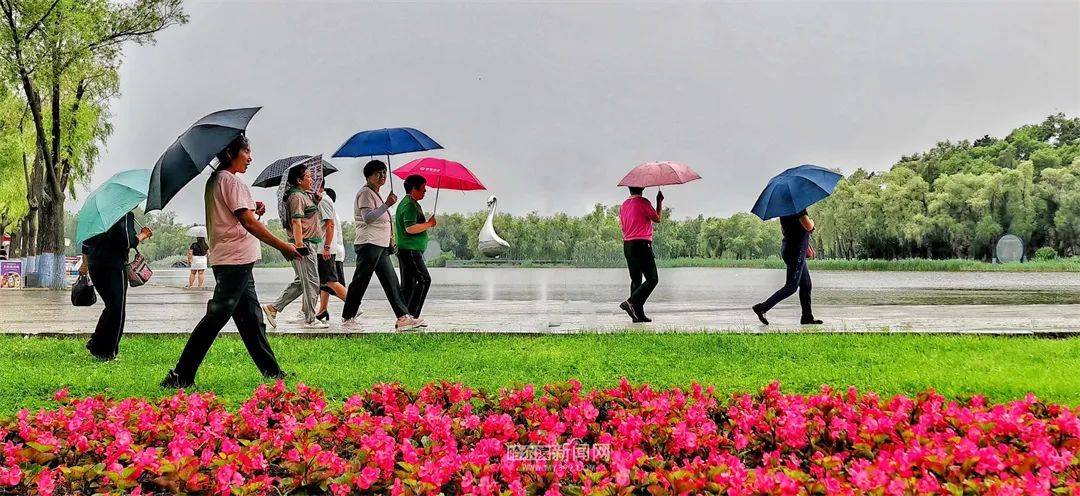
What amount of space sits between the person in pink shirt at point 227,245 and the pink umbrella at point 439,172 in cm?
404

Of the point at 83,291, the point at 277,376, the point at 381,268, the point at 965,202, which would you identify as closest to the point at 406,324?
the point at 381,268

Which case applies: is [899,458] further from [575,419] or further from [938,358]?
[938,358]

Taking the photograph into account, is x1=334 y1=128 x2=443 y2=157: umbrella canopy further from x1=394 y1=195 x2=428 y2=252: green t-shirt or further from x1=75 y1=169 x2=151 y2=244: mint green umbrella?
x1=75 y1=169 x2=151 y2=244: mint green umbrella

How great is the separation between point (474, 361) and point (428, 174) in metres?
3.64

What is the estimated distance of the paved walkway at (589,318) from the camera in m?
10.2

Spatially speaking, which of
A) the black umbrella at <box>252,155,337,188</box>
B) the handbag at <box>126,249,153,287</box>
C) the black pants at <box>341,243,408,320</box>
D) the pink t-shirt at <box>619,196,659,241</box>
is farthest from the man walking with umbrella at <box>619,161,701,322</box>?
the handbag at <box>126,249,153,287</box>

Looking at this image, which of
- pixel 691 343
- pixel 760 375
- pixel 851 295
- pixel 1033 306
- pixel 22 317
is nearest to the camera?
pixel 760 375

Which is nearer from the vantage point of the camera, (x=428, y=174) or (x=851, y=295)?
(x=428, y=174)

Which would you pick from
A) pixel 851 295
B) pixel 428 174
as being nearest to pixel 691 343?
pixel 428 174

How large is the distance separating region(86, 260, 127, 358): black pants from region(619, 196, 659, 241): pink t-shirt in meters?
5.72

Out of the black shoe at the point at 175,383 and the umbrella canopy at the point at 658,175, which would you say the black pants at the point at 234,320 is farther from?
the umbrella canopy at the point at 658,175

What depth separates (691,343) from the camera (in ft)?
28.5

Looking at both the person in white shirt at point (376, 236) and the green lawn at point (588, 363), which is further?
the person in white shirt at point (376, 236)

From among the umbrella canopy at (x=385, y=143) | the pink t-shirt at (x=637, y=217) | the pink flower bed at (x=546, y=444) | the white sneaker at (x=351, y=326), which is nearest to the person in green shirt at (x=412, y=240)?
the umbrella canopy at (x=385, y=143)
